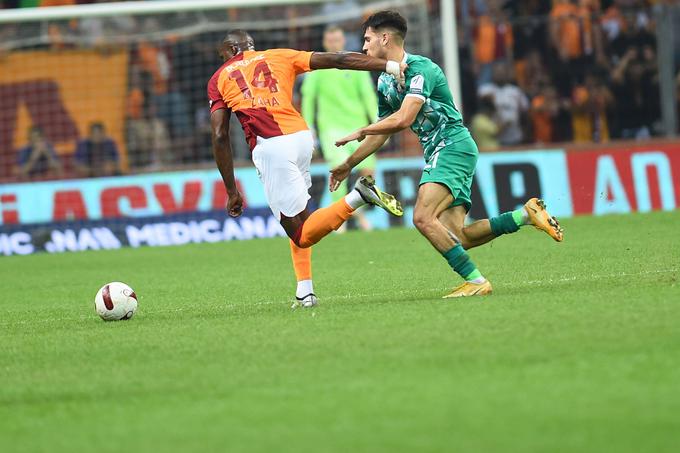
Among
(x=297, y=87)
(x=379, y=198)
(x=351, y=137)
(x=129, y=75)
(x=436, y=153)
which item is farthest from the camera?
(x=129, y=75)

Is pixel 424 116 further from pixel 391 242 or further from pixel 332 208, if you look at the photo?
pixel 391 242

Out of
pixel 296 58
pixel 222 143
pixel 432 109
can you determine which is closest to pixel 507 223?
pixel 432 109

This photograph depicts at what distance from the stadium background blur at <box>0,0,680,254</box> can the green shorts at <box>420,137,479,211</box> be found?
9265mm

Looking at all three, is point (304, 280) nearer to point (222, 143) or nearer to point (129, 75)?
point (222, 143)

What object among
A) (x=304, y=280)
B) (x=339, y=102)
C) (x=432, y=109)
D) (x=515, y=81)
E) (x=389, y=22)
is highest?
(x=389, y=22)

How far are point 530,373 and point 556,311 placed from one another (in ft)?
6.66

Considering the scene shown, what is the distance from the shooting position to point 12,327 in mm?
9930

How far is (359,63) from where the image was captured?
9.40 m

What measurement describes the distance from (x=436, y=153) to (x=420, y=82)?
0.63m

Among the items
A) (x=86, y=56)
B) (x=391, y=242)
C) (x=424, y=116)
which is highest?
(x=86, y=56)

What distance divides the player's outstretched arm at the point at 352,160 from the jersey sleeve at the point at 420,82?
1.55ft

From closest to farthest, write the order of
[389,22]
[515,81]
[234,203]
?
[389,22] → [234,203] → [515,81]

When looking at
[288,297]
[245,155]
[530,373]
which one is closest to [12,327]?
[288,297]

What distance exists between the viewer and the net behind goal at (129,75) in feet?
69.9
